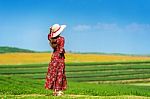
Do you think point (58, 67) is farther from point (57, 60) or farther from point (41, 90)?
point (41, 90)

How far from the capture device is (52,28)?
854 inches

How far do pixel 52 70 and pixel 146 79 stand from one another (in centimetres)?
3102

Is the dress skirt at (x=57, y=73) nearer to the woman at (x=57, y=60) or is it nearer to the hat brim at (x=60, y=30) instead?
the woman at (x=57, y=60)

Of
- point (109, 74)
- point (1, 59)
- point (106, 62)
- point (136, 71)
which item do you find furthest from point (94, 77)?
point (1, 59)

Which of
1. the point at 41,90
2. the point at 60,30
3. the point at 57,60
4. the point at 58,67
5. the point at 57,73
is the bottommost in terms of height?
the point at 41,90

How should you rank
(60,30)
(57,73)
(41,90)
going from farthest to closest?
(41,90) < (57,73) < (60,30)

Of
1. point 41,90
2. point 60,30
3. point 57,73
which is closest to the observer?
point 60,30

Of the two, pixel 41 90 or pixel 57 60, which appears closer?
pixel 57 60

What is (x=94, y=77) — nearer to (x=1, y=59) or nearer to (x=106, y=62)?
(x=106, y=62)

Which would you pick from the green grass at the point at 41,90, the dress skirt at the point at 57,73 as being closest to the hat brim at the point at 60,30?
the dress skirt at the point at 57,73

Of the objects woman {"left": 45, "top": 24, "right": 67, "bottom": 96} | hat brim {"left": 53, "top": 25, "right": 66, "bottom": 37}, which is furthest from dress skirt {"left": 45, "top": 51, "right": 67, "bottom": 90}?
hat brim {"left": 53, "top": 25, "right": 66, "bottom": 37}

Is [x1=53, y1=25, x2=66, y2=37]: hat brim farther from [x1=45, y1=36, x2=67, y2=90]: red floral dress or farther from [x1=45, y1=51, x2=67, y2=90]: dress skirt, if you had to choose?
[x1=45, y1=51, x2=67, y2=90]: dress skirt

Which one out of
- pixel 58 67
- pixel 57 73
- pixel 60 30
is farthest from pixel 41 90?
pixel 60 30

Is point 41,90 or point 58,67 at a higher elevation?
point 58,67
